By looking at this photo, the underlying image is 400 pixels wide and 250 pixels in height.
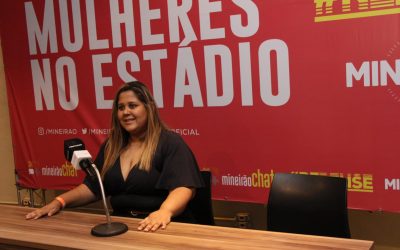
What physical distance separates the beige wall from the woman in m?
0.89

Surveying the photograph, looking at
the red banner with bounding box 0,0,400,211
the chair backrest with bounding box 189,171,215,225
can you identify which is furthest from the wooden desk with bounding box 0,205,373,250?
the red banner with bounding box 0,0,400,211

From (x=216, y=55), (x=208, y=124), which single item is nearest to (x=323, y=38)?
(x=216, y=55)

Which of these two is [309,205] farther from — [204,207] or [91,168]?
[91,168]

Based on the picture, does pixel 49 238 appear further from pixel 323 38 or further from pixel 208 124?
pixel 323 38

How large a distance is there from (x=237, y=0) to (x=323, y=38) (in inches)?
21.5

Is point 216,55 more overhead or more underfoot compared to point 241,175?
more overhead

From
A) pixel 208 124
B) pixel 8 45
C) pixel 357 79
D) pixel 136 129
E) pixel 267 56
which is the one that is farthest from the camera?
pixel 8 45

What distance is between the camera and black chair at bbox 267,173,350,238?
A: 2.02 metres

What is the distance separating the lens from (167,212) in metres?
1.90

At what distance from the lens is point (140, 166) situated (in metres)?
2.16

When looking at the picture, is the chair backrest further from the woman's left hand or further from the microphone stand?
the microphone stand

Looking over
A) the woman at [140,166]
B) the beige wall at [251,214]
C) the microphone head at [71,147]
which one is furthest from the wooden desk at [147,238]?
the beige wall at [251,214]

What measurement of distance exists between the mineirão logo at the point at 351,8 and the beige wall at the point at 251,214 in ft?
3.76

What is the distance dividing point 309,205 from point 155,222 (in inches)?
29.6
